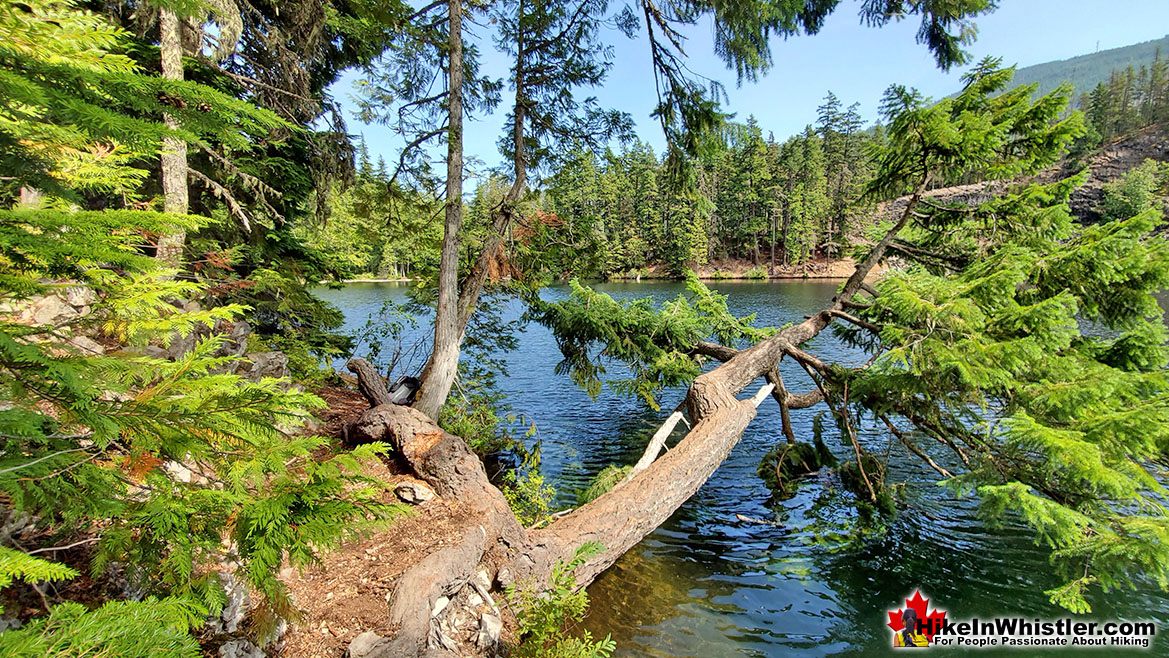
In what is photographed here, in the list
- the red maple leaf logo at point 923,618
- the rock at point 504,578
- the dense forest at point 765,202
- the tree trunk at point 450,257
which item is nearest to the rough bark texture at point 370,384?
the tree trunk at point 450,257

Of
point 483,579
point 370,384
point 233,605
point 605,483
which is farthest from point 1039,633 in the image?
point 370,384

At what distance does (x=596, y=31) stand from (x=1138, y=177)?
70.1 m

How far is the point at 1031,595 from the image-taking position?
223 inches

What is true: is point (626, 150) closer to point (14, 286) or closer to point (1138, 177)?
point (14, 286)

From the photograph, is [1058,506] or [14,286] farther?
[1058,506]

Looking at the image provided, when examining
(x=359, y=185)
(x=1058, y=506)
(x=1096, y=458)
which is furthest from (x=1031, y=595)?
(x=359, y=185)

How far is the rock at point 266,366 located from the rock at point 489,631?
4.61m

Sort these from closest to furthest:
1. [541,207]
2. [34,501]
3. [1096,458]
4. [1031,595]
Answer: [34,501] < [1096,458] < [1031,595] < [541,207]

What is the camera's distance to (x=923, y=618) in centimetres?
527

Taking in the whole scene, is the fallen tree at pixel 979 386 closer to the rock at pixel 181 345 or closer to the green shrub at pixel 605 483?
the green shrub at pixel 605 483

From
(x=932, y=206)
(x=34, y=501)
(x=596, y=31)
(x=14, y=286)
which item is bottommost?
(x=34, y=501)

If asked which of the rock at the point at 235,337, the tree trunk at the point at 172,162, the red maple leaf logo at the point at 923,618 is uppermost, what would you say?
the tree trunk at the point at 172,162

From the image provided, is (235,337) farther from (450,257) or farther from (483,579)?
(483,579)

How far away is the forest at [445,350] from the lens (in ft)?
5.66
